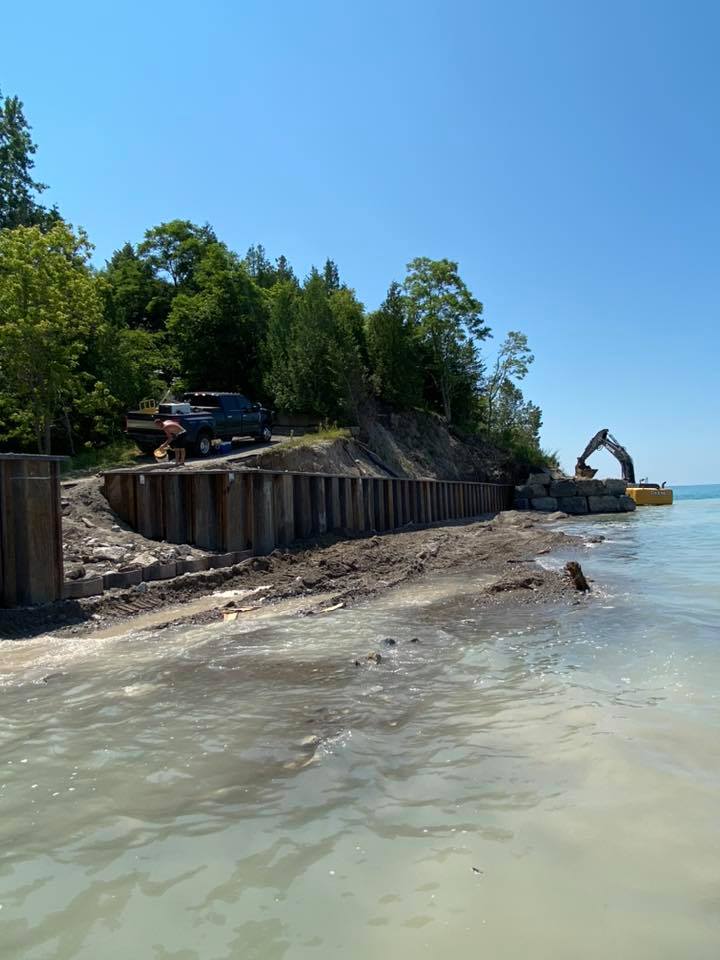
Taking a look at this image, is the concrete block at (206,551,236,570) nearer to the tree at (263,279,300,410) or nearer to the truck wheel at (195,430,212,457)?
the truck wheel at (195,430,212,457)

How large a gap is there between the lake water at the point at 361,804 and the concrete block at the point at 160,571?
145 inches

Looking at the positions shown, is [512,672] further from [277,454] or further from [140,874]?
[277,454]

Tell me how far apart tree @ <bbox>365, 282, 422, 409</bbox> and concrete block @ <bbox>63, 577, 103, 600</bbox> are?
3409 cm

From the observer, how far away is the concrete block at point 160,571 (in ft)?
36.4

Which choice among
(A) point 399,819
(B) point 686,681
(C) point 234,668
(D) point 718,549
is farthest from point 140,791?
(D) point 718,549

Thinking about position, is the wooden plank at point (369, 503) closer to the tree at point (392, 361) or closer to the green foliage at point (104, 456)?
the green foliage at point (104, 456)

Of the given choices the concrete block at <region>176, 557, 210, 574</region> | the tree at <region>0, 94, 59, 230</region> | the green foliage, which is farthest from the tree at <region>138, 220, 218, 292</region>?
the concrete block at <region>176, 557, 210, 574</region>

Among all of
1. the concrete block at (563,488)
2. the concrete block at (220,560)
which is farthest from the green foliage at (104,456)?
the concrete block at (563,488)

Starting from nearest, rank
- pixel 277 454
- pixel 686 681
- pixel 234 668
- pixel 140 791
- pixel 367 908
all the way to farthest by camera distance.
A: pixel 367 908 → pixel 140 791 → pixel 686 681 → pixel 234 668 → pixel 277 454

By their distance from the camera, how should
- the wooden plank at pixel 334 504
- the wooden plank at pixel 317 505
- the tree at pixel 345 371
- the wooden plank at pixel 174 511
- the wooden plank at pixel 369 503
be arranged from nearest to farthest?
1. the wooden plank at pixel 174 511
2. the wooden plank at pixel 317 505
3. the wooden plank at pixel 334 504
4. the wooden plank at pixel 369 503
5. the tree at pixel 345 371

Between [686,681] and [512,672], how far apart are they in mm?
1623

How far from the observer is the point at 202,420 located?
21.9m

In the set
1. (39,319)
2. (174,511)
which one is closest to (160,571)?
(174,511)

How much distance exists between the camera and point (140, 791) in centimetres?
408
